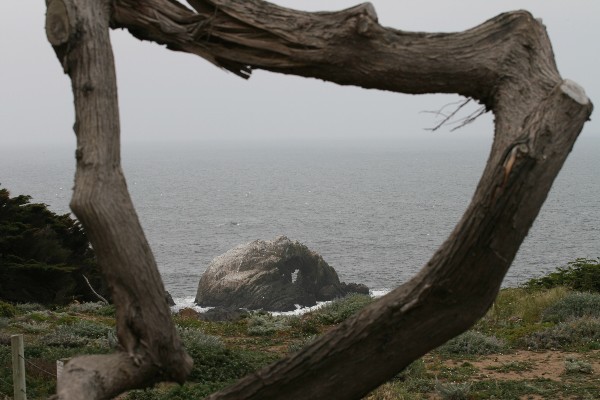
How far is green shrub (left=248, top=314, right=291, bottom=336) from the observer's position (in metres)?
19.4

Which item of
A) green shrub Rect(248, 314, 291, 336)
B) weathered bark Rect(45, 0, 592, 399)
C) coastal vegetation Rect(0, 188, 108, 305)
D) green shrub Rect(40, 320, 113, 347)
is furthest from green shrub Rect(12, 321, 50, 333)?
weathered bark Rect(45, 0, 592, 399)

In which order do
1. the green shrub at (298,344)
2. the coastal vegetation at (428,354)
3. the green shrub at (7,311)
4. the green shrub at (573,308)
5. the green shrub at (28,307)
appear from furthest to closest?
the green shrub at (28,307)
the green shrub at (7,311)
the green shrub at (573,308)
the green shrub at (298,344)
the coastal vegetation at (428,354)

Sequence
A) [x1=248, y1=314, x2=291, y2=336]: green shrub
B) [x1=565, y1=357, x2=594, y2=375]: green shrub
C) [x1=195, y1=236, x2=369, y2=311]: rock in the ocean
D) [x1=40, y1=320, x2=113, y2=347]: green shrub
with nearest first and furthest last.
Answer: [x1=565, y1=357, x2=594, y2=375]: green shrub, [x1=40, y1=320, x2=113, y2=347]: green shrub, [x1=248, y1=314, x2=291, y2=336]: green shrub, [x1=195, y1=236, x2=369, y2=311]: rock in the ocean

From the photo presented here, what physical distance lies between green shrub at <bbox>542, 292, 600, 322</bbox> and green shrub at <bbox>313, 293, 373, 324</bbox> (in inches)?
178

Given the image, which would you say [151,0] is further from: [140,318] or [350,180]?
[350,180]

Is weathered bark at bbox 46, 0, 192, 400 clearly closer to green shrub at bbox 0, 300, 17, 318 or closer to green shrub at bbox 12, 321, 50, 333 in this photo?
green shrub at bbox 12, 321, 50, 333

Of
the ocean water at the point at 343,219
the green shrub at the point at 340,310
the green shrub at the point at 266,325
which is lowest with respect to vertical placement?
the ocean water at the point at 343,219

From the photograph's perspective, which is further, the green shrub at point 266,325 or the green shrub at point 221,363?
the green shrub at point 266,325

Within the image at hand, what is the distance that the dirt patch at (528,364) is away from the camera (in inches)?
553

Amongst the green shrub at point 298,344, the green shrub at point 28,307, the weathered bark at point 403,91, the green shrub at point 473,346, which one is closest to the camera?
the weathered bark at point 403,91

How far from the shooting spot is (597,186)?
137 m

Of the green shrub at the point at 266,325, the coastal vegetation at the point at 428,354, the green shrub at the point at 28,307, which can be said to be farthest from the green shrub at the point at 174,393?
the green shrub at the point at 28,307

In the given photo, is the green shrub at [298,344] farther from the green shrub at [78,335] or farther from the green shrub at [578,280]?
the green shrub at [578,280]

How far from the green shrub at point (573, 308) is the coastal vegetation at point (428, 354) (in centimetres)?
2
